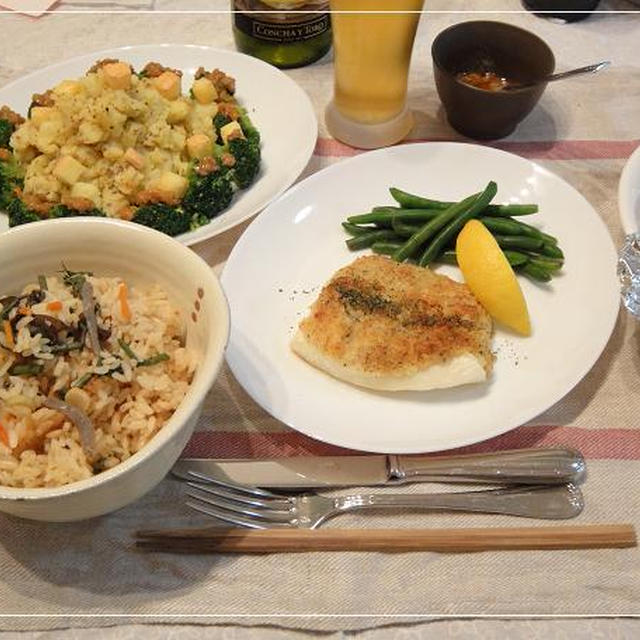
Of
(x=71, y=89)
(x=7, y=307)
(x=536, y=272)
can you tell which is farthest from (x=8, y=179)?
(x=536, y=272)

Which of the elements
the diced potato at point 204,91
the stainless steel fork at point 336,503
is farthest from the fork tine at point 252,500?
the diced potato at point 204,91

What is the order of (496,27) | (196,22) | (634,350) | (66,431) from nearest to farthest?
(66,431), (634,350), (496,27), (196,22)

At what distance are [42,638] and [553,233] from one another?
111cm

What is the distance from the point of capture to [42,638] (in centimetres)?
95

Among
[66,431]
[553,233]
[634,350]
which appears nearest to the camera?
[66,431]

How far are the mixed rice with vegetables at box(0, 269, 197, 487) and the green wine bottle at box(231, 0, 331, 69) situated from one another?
1.03 metres

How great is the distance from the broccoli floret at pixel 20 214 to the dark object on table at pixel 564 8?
1.52 metres

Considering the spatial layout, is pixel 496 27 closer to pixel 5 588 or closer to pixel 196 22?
pixel 196 22

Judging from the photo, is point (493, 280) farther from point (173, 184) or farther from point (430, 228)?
point (173, 184)

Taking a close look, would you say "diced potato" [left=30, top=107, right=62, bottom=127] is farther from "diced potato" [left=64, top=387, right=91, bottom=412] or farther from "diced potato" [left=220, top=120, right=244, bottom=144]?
"diced potato" [left=64, top=387, right=91, bottom=412]

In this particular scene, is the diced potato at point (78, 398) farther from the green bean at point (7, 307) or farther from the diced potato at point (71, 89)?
the diced potato at point (71, 89)

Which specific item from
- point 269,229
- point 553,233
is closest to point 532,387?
point 553,233

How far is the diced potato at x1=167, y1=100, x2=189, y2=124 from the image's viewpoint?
1.50 metres

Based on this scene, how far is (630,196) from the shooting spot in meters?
1.31
